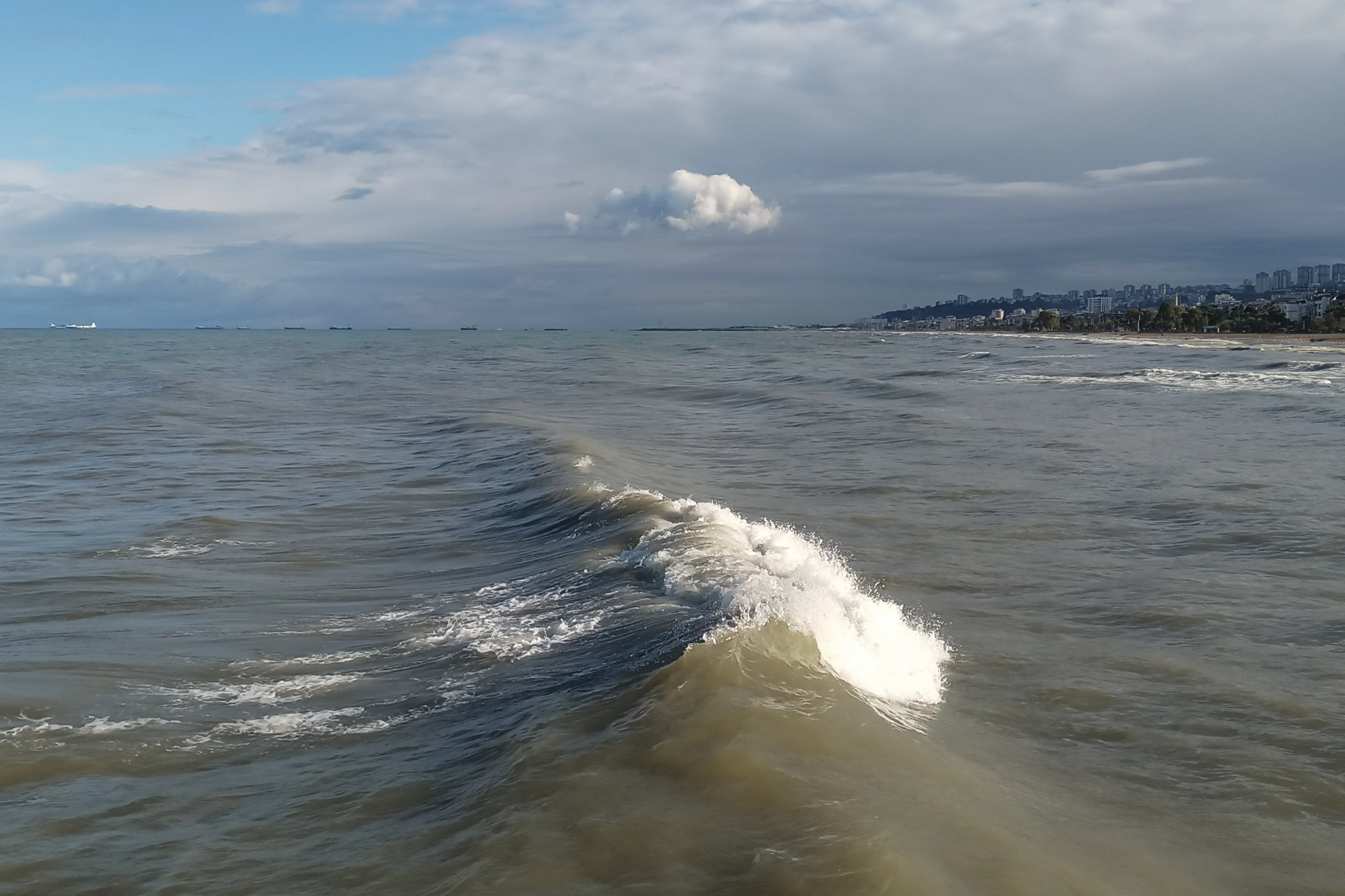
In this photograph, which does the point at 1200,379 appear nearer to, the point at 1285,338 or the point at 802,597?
the point at 802,597

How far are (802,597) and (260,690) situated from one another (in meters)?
4.91

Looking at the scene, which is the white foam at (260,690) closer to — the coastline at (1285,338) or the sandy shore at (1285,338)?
the coastline at (1285,338)

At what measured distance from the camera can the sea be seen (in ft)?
17.7

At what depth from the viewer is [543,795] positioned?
5.92m

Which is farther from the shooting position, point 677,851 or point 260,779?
point 260,779

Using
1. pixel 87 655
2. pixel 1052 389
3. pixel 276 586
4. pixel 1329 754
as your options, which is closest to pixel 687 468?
pixel 276 586

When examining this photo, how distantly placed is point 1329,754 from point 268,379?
182ft

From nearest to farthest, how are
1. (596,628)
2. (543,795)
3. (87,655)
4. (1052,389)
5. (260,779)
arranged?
(543,795)
(260,779)
(87,655)
(596,628)
(1052,389)

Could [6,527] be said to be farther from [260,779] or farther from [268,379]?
[268,379]

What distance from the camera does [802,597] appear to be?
9266mm

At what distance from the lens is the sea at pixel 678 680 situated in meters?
5.39

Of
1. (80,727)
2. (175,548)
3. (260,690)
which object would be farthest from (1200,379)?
(80,727)

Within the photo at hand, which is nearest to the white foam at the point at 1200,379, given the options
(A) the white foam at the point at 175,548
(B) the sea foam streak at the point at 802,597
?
(B) the sea foam streak at the point at 802,597

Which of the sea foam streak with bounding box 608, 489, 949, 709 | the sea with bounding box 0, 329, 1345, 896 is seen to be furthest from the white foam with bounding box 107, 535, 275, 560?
the sea foam streak with bounding box 608, 489, 949, 709
